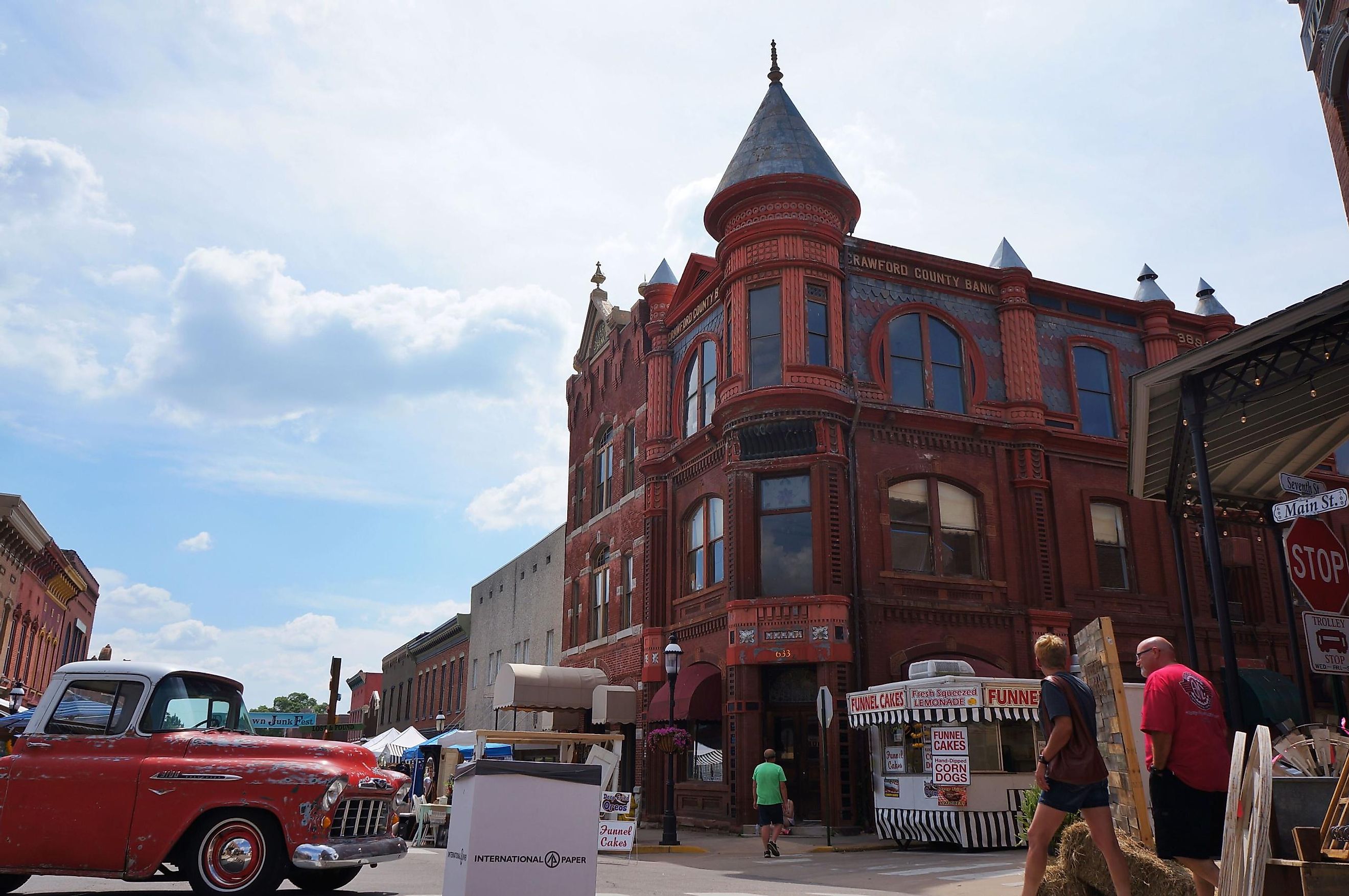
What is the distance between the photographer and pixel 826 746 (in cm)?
2023

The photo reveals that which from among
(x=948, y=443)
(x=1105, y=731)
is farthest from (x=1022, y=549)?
(x=1105, y=731)

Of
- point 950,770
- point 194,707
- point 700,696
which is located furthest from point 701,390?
point 194,707

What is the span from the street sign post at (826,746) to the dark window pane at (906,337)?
855 cm

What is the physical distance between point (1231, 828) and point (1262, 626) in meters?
23.8

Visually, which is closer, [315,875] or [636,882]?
[315,875]

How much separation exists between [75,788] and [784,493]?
53.3ft

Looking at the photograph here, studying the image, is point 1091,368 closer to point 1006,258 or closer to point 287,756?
point 1006,258

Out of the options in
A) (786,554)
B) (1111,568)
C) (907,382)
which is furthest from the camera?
(1111,568)

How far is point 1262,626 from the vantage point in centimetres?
2623

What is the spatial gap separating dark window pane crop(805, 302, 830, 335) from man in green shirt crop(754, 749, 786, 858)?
398 inches

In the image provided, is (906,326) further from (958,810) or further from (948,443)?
(958,810)

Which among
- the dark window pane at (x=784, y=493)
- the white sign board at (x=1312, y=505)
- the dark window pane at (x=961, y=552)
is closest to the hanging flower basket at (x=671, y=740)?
the dark window pane at (x=784, y=493)

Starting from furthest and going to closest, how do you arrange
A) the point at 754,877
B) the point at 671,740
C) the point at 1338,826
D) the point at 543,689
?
the point at 543,689 → the point at 671,740 → the point at 754,877 → the point at 1338,826

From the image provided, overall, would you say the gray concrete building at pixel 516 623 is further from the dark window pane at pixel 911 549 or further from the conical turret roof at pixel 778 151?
the conical turret roof at pixel 778 151
